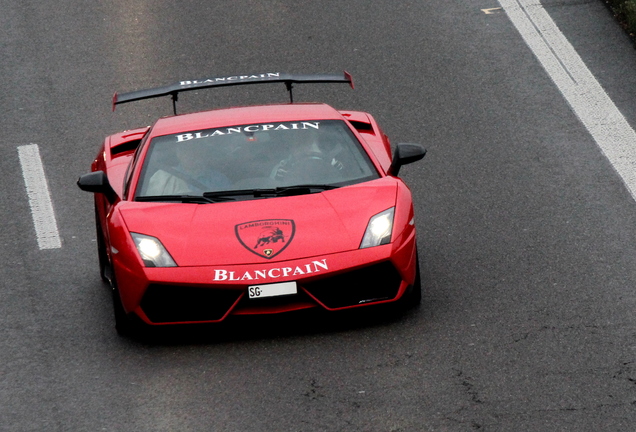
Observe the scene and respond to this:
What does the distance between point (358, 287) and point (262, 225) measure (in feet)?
2.33

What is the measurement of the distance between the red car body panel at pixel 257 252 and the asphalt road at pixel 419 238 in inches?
11.4

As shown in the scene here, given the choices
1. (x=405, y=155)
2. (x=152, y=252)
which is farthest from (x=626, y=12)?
(x=152, y=252)

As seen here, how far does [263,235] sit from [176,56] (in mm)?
7499

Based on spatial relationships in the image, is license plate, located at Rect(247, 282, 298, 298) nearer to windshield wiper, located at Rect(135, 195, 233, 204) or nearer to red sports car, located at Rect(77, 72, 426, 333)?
red sports car, located at Rect(77, 72, 426, 333)

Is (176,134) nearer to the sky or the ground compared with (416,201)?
nearer to the sky

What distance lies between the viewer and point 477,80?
13555 millimetres

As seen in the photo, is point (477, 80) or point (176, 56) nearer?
point (477, 80)

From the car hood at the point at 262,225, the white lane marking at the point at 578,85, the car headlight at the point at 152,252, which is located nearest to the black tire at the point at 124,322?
the car headlight at the point at 152,252

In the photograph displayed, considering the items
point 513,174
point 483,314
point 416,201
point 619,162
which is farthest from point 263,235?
point 619,162

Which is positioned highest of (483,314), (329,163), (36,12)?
(329,163)

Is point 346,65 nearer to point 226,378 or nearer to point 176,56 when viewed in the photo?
point 176,56

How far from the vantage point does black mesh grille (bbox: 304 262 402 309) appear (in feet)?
24.3

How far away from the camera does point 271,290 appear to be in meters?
7.28

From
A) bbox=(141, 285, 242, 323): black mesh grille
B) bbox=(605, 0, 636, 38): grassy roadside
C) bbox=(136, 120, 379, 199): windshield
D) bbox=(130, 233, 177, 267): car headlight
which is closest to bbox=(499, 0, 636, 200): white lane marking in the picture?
bbox=(605, 0, 636, 38): grassy roadside
